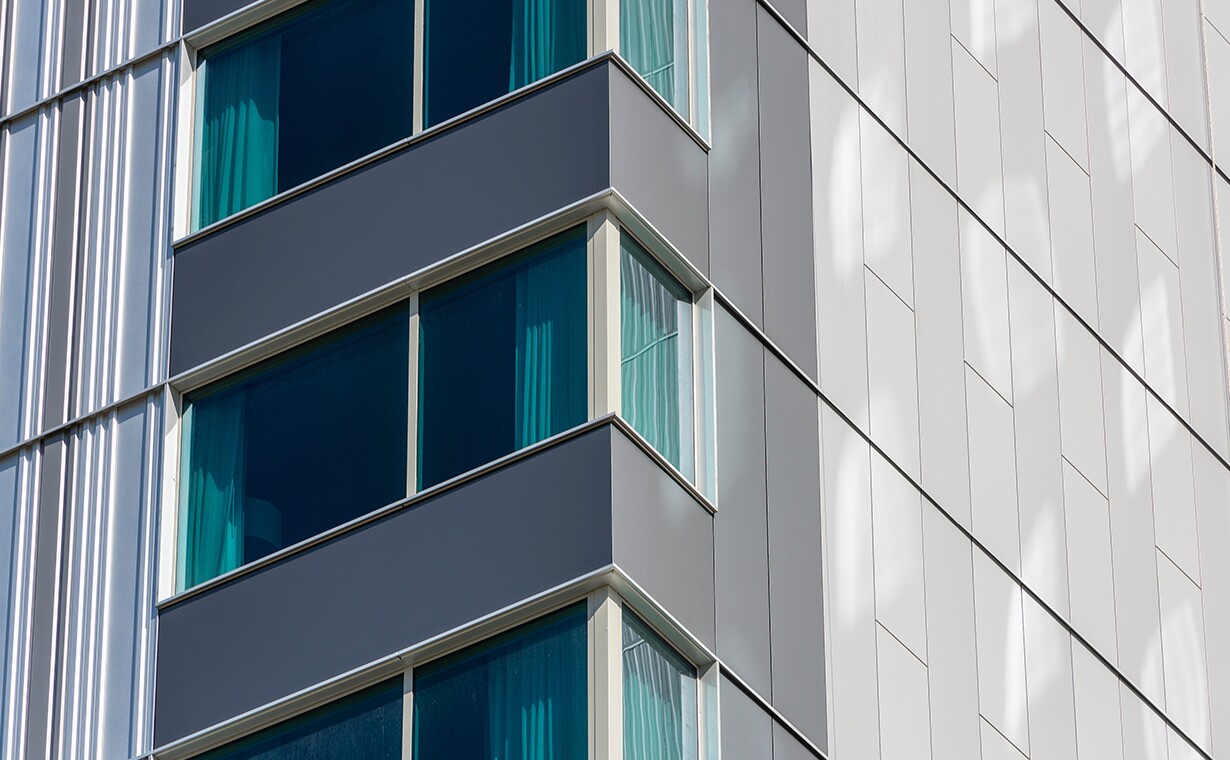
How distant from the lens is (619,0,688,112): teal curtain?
25188 mm

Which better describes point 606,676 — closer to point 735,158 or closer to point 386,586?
point 386,586

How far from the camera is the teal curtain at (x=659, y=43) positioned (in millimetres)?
25188

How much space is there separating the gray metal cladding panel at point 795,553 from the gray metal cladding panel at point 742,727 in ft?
1.30

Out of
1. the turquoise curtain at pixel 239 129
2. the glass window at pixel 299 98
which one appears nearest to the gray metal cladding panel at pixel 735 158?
the glass window at pixel 299 98

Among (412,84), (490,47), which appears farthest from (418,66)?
(490,47)

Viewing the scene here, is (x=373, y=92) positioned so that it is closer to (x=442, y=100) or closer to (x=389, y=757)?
(x=442, y=100)

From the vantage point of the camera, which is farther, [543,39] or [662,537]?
[543,39]

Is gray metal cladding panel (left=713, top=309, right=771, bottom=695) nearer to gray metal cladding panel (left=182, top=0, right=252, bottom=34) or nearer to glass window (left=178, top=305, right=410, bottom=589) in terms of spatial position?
glass window (left=178, top=305, right=410, bottom=589)

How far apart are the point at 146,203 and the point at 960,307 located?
8.12 metres

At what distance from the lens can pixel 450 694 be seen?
75.8 ft

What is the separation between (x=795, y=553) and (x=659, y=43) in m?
4.48

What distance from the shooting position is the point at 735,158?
26.2 meters

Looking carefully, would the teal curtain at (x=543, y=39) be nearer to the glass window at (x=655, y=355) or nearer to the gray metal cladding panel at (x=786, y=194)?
the glass window at (x=655, y=355)

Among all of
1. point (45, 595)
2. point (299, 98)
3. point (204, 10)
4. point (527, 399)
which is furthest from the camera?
point (204, 10)
